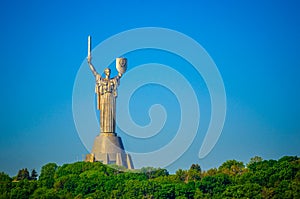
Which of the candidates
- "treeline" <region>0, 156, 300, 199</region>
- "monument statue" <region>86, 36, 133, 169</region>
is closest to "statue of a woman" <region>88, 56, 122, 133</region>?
"monument statue" <region>86, 36, 133, 169</region>

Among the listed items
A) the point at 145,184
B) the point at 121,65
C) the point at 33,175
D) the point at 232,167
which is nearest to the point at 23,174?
the point at 33,175

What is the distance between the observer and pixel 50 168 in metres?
60.8

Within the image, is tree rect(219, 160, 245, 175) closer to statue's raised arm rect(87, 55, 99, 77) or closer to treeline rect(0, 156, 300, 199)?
treeline rect(0, 156, 300, 199)

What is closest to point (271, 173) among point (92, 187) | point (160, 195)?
point (160, 195)

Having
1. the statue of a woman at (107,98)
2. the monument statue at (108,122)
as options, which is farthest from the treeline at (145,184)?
the statue of a woman at (107,98)

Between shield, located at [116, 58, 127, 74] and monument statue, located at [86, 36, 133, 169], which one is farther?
shield, located at [116, 58, 127, 74]

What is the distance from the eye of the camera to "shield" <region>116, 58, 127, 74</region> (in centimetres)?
6094

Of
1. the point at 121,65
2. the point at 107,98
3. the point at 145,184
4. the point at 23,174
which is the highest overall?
the point at 121,65

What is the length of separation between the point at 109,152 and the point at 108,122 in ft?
9.51

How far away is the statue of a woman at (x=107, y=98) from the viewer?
61719mm

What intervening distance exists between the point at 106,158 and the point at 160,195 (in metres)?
8.33

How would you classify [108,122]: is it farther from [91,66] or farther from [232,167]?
[232,167]

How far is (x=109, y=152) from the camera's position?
197ft

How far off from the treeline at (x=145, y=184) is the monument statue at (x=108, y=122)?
60.3 inches
